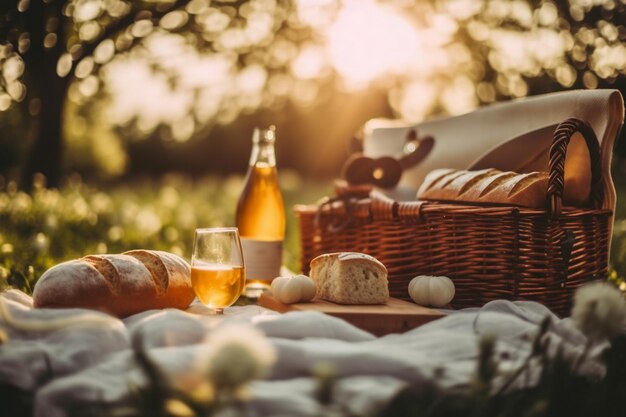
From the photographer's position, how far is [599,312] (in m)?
1.39

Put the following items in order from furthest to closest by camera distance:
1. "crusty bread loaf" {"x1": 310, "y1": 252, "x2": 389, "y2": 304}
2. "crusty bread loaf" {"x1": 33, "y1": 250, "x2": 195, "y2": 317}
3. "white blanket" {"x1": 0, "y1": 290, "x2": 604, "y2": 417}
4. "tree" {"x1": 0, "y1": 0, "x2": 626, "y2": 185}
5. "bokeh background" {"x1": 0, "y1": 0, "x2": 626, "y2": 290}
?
"tree" {"x1": 0, "y1": 0, "x2": 626, "y2": 185} → "bokeh background" {"x1": 0, "y1": 0, "x2": 626, "y2": 290} → "crusty bread loaf" {"x1": 310, "y1": 252, "x2": 389, "y2": 304} → "crusty bread loaf" {"x1": 33, "y1": 250, "x2": 195, "y2": 317} → "white blanket" {"x1": 0, "y1": 290, "x2": 604, "y2": 417}

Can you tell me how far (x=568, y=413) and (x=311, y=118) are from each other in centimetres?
2041

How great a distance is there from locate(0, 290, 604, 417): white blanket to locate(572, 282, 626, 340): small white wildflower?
0.88 feet

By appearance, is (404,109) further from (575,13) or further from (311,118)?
(311,118)

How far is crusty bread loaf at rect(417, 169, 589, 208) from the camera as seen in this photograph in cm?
237

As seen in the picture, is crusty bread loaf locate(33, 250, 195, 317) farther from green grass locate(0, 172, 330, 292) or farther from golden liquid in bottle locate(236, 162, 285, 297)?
golden liquid in bottle locate(236, 162, 285, 297)

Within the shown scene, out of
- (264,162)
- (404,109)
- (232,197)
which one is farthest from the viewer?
(404,109)

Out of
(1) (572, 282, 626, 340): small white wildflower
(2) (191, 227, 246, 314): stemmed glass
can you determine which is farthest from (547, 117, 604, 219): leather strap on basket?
(2) (191, 227, 246, 314): stemmed glass

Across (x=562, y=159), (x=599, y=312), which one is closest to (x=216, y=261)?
(x=599, y=312)

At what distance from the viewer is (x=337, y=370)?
150cm

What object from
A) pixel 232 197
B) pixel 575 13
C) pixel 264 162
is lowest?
pixel 232 197

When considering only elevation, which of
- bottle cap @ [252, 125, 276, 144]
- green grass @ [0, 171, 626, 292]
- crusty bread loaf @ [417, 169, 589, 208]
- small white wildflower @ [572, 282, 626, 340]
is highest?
bottle cap @ [252, 125, 276, 144]

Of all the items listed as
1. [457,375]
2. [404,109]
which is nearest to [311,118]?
[404,109]

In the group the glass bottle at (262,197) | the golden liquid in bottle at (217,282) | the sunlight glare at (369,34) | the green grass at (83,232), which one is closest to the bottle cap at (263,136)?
the glass bottle at (262,197)
